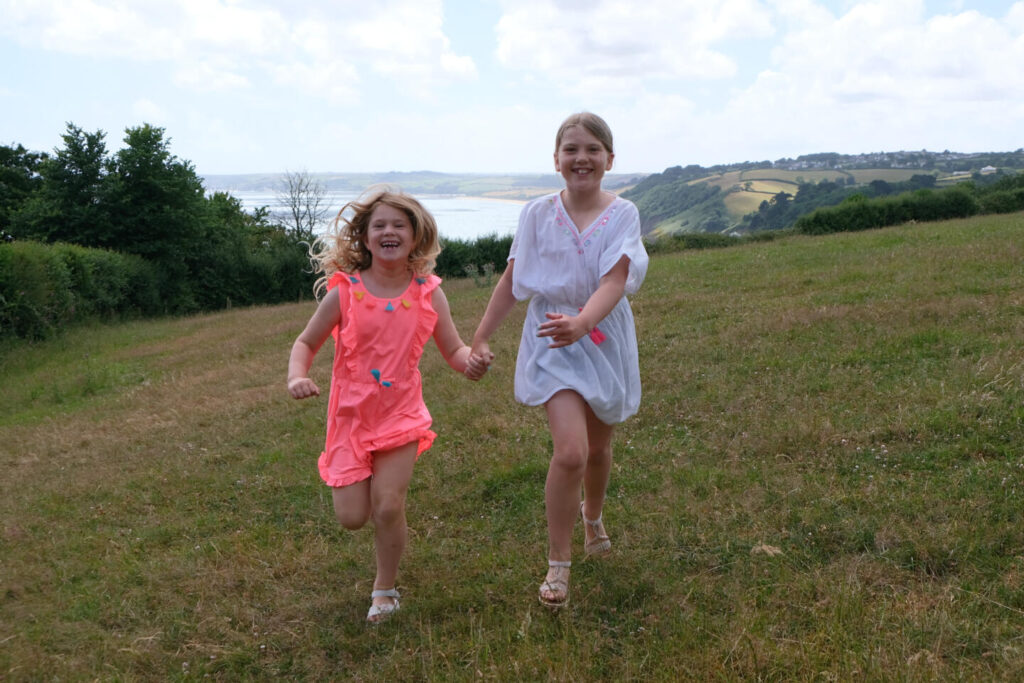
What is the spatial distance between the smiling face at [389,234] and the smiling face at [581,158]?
0.84 metres

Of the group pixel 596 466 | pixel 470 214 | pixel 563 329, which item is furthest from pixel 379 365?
pixel 470 214

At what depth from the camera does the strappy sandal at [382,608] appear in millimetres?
4000

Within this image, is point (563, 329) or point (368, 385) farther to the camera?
point (368, 385)

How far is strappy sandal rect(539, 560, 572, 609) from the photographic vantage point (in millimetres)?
3778

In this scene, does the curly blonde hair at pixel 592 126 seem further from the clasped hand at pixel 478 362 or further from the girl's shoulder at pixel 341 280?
the girl's shoulder at pixel 341 280

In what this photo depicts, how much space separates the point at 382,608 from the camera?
13.2ft

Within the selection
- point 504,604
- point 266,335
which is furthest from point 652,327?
point 266,335

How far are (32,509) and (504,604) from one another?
4882mm

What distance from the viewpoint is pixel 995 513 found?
4.14 metres

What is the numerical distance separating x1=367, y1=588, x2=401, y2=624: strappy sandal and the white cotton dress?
120 cm

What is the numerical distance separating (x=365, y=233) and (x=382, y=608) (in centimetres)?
190

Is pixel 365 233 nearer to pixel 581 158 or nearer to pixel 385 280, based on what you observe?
pixel 385 280

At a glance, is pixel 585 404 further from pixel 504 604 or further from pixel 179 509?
pixel 179 509

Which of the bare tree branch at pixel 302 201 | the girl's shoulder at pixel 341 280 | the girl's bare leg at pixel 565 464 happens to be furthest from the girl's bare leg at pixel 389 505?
the bare tree branch at pixel 302 201
